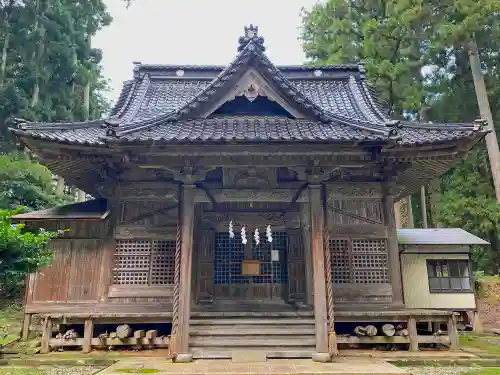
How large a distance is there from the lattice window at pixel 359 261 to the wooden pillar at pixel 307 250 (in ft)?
2.10

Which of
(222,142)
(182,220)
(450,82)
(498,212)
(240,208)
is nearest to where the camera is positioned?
(222,142)

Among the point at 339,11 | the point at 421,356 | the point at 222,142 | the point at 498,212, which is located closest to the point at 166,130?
the point at 222,142

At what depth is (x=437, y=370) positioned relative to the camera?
7.53 m

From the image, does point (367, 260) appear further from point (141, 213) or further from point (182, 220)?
point (141, 213)

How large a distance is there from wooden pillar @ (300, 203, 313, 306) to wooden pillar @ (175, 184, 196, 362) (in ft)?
11.0

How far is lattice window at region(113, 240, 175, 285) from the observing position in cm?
1049

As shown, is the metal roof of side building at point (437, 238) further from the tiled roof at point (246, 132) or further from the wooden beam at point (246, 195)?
the wooden beam at point (246, 195)

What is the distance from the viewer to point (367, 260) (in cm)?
1061

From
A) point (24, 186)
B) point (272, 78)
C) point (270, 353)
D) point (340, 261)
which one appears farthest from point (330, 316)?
point (24, 186)

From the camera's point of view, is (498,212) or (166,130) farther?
(498,212)

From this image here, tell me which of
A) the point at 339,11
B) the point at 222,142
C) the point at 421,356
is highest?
the point at 339,11

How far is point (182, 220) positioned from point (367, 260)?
5.19 metres

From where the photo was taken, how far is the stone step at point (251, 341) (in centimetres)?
877

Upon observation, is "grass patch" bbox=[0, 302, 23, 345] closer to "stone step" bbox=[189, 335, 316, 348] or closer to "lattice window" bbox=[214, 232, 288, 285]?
"stone step" bbox=[189, 335, 316, 348]
